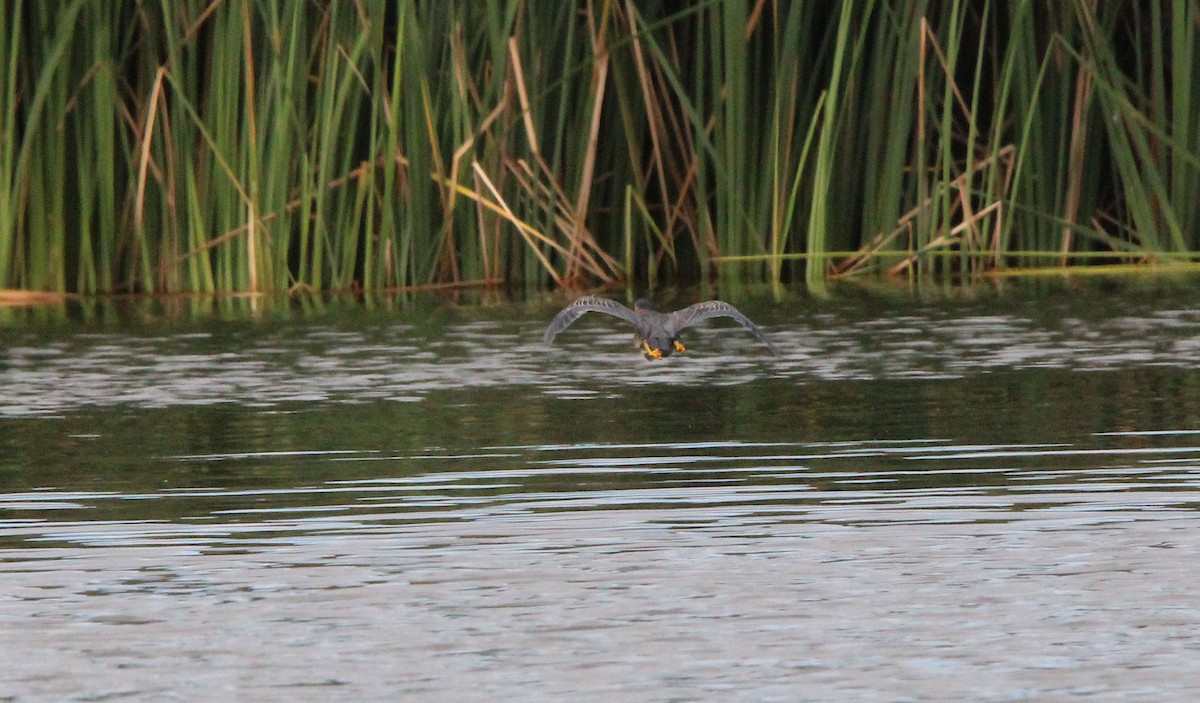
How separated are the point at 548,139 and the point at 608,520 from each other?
8.89m

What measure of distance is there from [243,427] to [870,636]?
4.36m

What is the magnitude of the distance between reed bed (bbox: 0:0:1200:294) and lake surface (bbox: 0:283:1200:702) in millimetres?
2538

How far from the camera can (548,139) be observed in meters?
15.0

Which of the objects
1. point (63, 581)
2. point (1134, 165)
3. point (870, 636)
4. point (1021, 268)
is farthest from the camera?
point (1021, 268)

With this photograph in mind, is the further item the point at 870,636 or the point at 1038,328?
the point at 1038,328

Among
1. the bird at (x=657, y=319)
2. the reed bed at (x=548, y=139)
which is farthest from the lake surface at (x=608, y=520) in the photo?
the reed bed at (x=548, y=139)

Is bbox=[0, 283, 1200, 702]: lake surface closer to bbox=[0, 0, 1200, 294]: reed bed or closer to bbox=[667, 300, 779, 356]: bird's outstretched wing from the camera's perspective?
bbox=[667, 300, 779, 356]: bird's outstretched wing

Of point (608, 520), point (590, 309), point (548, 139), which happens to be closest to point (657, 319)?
point (590, 309)

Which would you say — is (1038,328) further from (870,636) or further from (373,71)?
(870,636)

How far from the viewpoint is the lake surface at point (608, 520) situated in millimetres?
4621

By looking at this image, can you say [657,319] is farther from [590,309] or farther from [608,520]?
[608,520]

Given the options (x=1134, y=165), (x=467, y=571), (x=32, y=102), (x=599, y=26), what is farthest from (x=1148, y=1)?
(x=467, y=571)

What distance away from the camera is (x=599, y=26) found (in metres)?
14.4

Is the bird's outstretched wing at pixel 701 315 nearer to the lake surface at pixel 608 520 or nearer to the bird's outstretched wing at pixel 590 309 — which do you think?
the bird's outstretched wing at pixel 590 309
